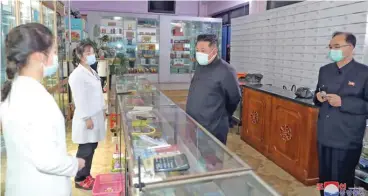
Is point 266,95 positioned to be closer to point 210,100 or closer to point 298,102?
point 298,102

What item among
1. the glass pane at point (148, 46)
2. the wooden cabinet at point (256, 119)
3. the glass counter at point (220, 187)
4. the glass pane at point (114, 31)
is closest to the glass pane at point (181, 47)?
the glass pane at point (148, 46)

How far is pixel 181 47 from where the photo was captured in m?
9.57

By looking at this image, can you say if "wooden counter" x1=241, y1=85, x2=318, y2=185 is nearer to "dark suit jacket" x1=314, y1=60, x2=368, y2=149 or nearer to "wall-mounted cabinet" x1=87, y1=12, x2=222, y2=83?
"dark suit jacket" x1=314, y1=60, x2=368, y2=149

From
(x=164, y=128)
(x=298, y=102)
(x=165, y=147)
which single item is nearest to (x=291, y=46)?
(x=298, y=102)

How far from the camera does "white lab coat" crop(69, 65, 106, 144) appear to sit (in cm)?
→ 255

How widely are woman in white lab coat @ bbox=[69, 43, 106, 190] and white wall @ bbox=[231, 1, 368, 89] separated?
2.65m

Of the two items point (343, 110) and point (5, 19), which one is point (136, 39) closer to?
point (5, 19)

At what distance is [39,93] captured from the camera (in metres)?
1.20

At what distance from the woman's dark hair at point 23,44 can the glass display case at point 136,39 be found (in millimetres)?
7503

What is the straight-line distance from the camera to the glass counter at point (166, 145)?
1.26 metres

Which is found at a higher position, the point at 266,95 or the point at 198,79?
the point at 198,79

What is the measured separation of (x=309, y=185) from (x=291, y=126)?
0.63 metres

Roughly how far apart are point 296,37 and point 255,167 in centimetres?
190

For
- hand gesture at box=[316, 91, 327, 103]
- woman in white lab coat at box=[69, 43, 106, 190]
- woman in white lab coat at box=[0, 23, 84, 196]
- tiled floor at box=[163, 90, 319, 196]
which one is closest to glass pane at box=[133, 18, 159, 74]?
tiled floor at box=[163, 90, 319, 196]
